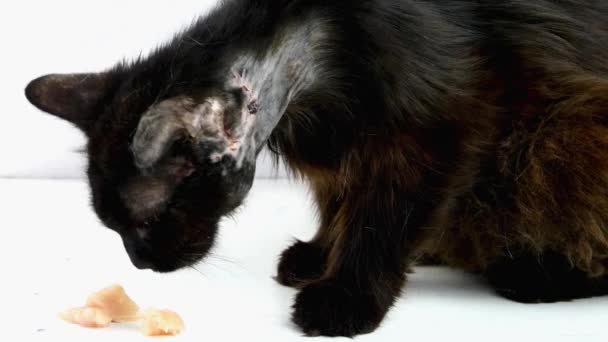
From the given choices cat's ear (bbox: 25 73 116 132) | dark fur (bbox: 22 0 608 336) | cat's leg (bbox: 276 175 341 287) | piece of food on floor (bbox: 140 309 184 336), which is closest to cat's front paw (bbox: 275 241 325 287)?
cat's leg (bbox: 276 175 341 287)

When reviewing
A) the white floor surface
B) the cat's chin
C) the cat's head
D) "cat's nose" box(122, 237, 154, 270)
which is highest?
the cat's head

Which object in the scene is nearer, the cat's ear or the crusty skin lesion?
the crusty skin lesion

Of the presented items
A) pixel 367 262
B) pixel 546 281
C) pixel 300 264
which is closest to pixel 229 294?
pixel 300 264

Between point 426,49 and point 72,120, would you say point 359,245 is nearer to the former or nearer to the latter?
point 426,49

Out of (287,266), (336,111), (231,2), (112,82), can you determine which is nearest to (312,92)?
(336,111)

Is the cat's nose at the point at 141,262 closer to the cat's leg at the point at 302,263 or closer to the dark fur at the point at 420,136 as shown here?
the dark fur at the point at 420,136

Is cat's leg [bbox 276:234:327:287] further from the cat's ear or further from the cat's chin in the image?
the cat's ear

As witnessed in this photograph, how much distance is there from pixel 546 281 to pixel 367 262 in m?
0.33

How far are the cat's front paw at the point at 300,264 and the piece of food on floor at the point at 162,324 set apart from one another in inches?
12.1

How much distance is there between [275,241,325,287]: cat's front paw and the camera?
169 cm

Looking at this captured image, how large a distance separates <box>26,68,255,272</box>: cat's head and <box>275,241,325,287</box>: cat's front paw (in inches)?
14.4

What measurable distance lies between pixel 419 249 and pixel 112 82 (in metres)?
0.58

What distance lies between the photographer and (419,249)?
4.98ft

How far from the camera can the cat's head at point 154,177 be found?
118cm
